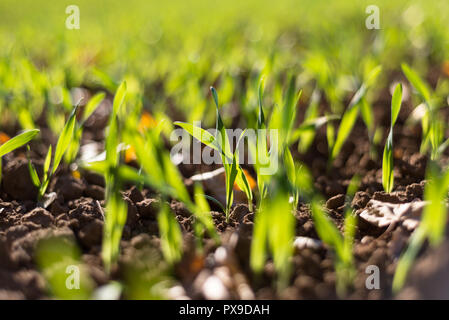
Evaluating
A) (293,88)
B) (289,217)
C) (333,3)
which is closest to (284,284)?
(289,217)

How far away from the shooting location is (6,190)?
4.42 ft

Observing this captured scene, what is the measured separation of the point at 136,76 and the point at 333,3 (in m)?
3.42

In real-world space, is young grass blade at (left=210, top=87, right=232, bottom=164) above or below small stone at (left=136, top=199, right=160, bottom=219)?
above

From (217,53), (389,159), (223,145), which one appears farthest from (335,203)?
(217,53)

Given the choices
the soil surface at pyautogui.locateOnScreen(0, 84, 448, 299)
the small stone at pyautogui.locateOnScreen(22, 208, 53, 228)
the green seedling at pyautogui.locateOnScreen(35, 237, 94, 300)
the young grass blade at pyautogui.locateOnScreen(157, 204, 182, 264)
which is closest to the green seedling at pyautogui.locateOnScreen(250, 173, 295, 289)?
A: the soil surface at pyautogui.locateOnScreen(0, 84, 448, 299)

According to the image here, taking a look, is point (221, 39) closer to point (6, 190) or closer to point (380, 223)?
point (6, 190)

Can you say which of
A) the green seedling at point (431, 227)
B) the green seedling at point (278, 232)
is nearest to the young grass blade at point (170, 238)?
the green seedling at point (278, 232)

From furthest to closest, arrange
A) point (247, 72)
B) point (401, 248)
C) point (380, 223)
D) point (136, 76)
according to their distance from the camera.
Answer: point (247, 72)
point (136, 76)
point (380, 223)
point (401, 248)

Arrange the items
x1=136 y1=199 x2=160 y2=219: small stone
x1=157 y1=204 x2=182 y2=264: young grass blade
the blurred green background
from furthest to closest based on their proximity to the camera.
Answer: the blurred green background < x1=136 y1=199 x2=160 y2=219: small stone < x1=157 y1=204 x2=182 y2=264: young grass blade

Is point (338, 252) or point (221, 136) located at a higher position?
point (221, 136)

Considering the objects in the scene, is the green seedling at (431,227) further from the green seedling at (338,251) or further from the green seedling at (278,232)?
the green seedling at (278,232)

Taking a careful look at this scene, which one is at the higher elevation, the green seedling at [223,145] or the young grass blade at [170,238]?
the green seedling at [223,145]

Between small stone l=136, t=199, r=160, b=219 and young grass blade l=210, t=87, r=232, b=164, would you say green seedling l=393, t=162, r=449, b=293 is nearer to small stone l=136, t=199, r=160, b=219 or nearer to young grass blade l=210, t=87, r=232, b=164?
young grass blade l=210, t=87, r=232, b=164

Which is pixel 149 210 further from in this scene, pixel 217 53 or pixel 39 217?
pixel 217 53
